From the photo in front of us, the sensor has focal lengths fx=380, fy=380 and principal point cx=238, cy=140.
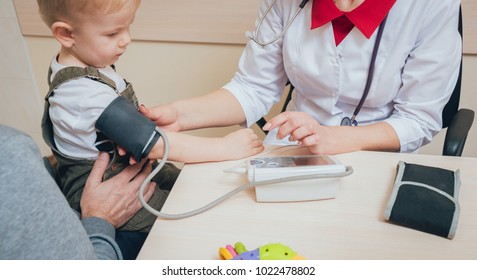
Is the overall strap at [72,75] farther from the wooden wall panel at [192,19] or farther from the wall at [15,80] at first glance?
the wall at [15,80]

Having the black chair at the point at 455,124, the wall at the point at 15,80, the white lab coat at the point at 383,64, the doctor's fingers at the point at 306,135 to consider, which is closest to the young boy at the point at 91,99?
the doctor's fingers at the point at 306,135

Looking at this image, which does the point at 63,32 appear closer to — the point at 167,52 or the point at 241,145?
the point at 241,145

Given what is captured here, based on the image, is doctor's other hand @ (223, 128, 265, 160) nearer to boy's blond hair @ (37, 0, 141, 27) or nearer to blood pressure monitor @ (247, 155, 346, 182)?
blood pressure monitor @ (247, 155, 346, 182)

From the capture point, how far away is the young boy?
32.3 inches

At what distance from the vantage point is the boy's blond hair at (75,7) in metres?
0.81

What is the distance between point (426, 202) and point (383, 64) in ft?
1.42

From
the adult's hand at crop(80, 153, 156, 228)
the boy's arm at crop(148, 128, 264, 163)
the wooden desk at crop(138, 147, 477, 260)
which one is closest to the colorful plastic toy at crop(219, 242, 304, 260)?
the wooden desk at crop(138, 147, 477, 260)

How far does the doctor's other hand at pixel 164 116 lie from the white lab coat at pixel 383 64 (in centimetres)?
22

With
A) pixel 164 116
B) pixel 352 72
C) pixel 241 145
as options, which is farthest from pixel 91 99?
pixel 352 72

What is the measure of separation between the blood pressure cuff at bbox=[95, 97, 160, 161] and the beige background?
0.93 meters

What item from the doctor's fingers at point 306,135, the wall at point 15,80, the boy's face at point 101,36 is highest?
the boy's face at point 101,36
